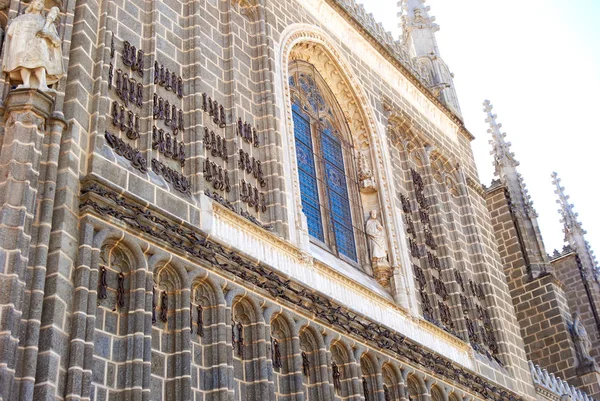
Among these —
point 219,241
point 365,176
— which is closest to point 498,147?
point 365,176

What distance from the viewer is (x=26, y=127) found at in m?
10.5

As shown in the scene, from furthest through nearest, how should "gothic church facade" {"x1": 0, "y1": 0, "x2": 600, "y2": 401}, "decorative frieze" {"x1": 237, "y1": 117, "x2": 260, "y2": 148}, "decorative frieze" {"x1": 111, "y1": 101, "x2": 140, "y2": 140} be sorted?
"decorative frieze" {"x1": 237, "y1": 117, "x2": 260, "y2": 148} < "decorative frieze" {"x1": 111, "y1": 101, "x2": 140, "y2": 140} < "gothic church facade" {"x1": 0, "y1": 0, "x2": 600, "y2": 401}

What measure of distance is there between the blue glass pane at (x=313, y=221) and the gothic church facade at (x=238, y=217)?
0.04 meters

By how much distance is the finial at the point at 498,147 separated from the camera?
106 ft

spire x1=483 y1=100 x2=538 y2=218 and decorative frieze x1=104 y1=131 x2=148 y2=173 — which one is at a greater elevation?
spire x1=483 y1=100 x2=538 y2=218

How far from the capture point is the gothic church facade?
1009 cm

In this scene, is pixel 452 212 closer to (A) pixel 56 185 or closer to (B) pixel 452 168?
(B) pixel 452 168

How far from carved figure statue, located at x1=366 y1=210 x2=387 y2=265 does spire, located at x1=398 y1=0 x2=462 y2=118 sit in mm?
6495

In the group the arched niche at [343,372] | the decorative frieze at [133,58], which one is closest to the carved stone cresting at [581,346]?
the arched niche at [343,372]

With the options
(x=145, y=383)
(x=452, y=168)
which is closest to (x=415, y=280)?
(x=452, y=168)

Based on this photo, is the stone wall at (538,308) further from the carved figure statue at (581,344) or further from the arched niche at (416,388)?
the arched niche at (416,388)

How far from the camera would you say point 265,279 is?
511 inches

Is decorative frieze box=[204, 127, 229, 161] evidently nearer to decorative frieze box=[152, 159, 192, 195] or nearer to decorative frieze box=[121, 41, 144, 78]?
decorative frieze box=[152, 159, 192, 195]

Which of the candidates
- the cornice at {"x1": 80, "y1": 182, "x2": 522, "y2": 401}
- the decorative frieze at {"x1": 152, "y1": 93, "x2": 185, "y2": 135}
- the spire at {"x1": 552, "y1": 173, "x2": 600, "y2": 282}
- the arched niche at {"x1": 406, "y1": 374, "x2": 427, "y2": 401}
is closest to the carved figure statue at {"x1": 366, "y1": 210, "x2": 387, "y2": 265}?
the cornice at {"x1": 80, "y1": 182, "x2": 522, "y2": 401}
